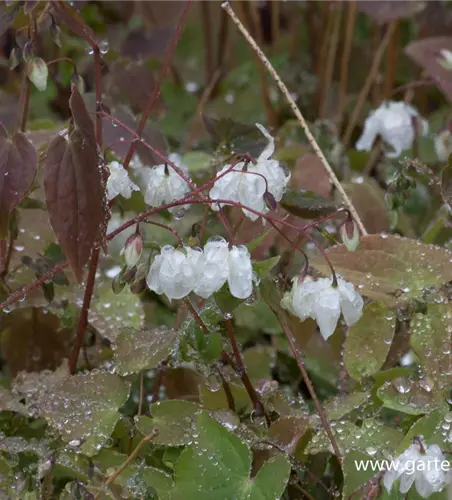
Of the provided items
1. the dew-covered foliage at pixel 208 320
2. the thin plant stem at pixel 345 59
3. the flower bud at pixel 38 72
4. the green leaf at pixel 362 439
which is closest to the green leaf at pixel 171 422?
the dew-covered foliage at pixel 208 320

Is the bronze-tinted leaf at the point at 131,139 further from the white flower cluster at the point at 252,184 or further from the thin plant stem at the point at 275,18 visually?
the thin plant stem at the point at 275,18

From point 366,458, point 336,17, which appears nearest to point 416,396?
point 366,458

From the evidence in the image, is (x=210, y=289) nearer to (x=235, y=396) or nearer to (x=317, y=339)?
(x=235, y=396)

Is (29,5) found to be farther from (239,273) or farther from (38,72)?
(239,273)

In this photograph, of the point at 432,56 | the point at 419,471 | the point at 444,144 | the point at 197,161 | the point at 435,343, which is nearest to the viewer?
the point at 419,471

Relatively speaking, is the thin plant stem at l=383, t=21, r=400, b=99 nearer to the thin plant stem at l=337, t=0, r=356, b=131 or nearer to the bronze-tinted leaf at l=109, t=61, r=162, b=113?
the thin plant stem at l=337, t=0, r=356, b=131

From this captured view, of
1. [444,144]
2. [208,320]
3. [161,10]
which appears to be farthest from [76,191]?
[161,10]
